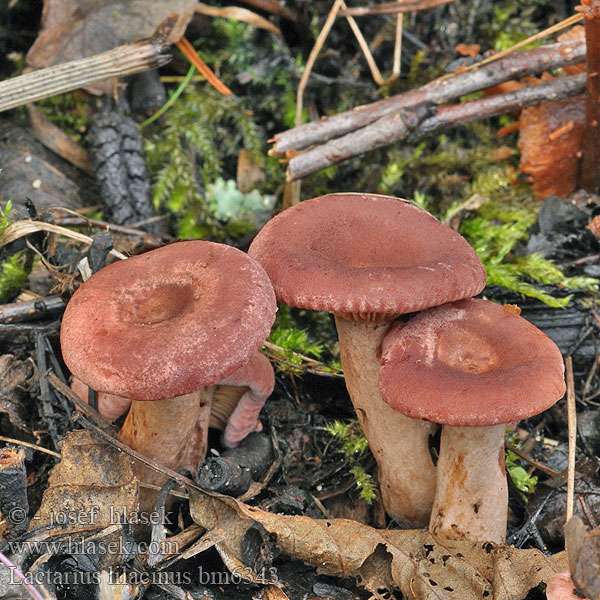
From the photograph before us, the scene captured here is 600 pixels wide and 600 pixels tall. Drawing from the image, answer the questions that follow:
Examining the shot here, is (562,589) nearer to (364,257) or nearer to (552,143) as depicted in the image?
(364,257)

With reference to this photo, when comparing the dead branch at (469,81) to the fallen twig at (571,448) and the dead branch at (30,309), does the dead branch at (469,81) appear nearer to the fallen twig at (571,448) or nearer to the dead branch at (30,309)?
the dead branch at (30,309)

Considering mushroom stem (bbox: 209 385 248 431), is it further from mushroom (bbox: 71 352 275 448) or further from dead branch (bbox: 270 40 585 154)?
dead branch (bbox: 270 40 585 154)

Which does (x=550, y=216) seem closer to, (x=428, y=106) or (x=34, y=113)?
(x=428, y=106)

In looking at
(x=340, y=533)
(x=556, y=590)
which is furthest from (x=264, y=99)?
(x=556, y=590)

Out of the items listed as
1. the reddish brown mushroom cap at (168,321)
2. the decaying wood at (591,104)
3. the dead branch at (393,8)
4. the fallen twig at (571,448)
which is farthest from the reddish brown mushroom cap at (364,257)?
the dead branch at (393,8)

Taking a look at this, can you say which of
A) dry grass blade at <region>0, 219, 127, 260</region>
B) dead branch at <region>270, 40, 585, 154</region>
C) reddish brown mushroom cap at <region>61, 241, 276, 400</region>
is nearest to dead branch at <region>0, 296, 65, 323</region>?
dry grass blade at <region>0, 219, 127, 260</region>

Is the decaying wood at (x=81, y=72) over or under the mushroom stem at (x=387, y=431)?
over
